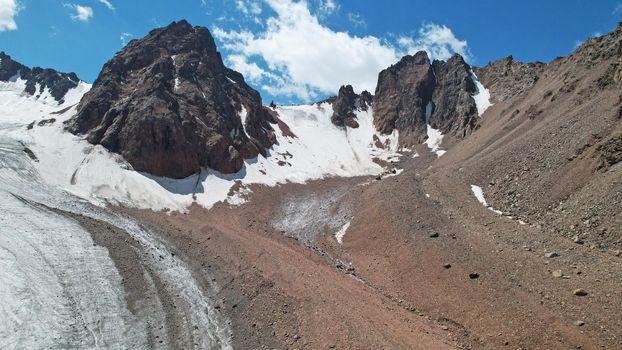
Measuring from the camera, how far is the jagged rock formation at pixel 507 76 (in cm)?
8469

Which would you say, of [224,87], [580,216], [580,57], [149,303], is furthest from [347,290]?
[224,87]

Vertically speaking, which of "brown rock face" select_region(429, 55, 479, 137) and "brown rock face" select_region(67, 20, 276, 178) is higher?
"brown rock face" select_region(429, 55, 479, 137)

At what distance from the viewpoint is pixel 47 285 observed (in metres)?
26.3

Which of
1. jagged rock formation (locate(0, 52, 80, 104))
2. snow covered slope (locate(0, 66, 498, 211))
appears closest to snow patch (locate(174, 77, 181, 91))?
snow covered slope (locate(0, 66, 498, 211))

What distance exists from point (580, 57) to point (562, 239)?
5058 cm

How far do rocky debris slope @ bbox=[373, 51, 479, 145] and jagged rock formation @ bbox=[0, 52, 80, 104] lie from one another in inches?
3771

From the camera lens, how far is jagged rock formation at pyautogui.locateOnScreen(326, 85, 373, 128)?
112 meters

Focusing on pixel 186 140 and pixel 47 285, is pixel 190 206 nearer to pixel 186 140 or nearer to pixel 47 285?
pixel 186 140

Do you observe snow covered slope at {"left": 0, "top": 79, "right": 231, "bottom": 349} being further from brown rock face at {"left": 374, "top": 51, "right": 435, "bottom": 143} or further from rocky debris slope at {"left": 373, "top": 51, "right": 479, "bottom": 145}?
brown rock face at {"left": 374, "top": 51, "right": 435, "bottom": 143}

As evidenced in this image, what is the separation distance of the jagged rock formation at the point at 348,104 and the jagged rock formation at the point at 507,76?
30364mm

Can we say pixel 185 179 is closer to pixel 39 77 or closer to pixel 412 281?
pixel 412 281

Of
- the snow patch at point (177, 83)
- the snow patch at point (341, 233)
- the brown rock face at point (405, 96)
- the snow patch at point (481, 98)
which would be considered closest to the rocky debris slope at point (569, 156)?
the snow patch at point (341, 233)

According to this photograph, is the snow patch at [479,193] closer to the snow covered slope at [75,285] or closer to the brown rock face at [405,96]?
the snow covered slope at [75,285]

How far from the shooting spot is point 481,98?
96000mm
